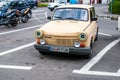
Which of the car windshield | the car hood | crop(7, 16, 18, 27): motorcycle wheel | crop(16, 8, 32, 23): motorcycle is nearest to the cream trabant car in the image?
the car hood

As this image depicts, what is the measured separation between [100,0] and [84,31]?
61.7m

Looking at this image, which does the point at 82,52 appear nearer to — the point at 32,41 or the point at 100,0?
the point at 32,41

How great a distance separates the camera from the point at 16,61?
9.69m

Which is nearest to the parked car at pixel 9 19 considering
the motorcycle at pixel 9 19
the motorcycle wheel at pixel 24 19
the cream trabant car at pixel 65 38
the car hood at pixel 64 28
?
the motorcycle at pixel 9 19

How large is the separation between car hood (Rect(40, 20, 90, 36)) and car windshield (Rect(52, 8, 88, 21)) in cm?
28

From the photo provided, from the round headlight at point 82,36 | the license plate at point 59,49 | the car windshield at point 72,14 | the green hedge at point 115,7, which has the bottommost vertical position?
the green hedge at point 115,7

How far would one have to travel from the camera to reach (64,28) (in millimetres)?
10195

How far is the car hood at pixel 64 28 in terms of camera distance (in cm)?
983

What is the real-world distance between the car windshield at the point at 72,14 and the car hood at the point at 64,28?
28 centimetres

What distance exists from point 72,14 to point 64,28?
4.00 ft

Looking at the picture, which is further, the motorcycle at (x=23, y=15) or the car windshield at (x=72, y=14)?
the motorcycle at (x=23, y=15)

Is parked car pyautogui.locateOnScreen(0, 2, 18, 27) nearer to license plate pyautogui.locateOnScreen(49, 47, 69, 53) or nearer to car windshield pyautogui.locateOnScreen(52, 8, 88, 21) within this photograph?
car windshield pyautogui.locateOnScreen(52, 8, 88, 21)

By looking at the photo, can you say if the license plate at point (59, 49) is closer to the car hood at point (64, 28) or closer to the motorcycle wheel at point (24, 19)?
the car hood at point (64, 28)

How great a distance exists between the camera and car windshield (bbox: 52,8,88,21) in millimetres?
11164
